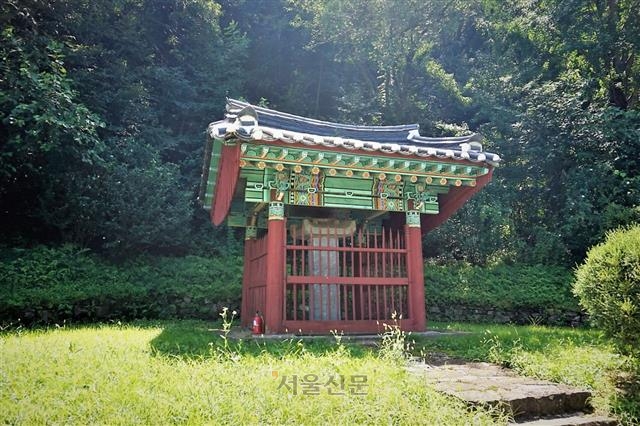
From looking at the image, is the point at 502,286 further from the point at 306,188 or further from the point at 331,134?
the point at 306,188

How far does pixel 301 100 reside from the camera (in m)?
19.5

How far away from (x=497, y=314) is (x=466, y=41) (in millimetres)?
17151

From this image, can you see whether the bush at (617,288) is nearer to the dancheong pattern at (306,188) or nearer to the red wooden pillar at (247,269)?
the dancheong pattern at (306,188)

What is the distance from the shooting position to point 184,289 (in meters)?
11.3

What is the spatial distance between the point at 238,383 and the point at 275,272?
2.62 metres

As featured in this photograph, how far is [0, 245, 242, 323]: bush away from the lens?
31.0ft

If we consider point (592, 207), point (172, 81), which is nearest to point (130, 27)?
point (172, 81)

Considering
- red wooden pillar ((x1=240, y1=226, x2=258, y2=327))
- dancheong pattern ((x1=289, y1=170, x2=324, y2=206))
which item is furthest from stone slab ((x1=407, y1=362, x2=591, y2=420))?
red wooden pillar ((x1=240, y1=226, x2=258, y2=327))

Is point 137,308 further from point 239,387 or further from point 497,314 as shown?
point 497,314

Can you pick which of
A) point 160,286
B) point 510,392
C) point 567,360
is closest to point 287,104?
point 160,286

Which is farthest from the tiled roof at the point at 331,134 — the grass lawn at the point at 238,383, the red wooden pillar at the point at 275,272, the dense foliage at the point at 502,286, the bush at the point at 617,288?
the dense foliage at the point at 502,286

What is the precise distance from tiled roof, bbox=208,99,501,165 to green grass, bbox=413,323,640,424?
269 cm

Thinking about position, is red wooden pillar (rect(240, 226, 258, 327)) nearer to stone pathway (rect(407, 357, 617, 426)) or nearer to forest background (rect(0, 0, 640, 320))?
forest background (rect(0, 0, 640, 320))

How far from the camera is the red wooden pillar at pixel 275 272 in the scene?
619 centimetres
